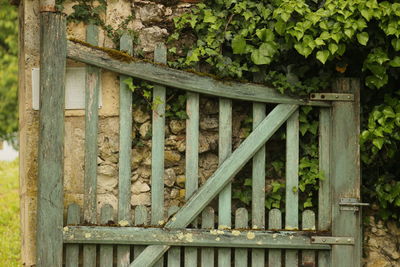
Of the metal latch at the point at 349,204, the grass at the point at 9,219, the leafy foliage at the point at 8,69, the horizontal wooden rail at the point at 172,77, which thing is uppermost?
the leafy foliage at the point at 8,69

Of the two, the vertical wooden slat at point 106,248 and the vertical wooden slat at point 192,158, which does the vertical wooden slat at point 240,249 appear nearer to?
the vertical wooden slat at point 192,158

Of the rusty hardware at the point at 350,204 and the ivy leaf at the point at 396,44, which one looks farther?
the rusty hardware at the point at 350,204

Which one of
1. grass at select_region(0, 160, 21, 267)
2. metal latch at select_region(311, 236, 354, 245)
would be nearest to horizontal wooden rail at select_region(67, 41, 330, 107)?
metal latch at select_region(311, 236, 354, 245)

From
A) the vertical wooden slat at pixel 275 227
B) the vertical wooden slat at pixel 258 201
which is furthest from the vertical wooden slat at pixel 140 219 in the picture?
the vertical wooden slat at pixel 275 227

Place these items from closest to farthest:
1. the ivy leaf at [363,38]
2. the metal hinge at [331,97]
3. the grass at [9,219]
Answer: the ivy leaf at [363,38]
the metal hinge at [331,97]
the grass at [9,219]

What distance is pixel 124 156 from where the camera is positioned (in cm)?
472

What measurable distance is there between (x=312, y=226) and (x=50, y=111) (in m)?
1.92

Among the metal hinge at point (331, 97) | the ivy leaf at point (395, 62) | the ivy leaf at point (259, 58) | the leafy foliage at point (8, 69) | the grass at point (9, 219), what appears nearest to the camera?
the ivy leaf at point (395, 62)

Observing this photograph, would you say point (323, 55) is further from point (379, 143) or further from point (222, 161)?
point (222, 161)

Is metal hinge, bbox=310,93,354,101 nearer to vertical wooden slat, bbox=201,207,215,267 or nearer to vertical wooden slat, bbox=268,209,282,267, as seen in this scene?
vertical wooden slat, bbox=268,209,282,267

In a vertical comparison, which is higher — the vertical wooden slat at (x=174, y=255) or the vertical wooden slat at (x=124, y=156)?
the vertical wooden slat at (x=124, y=156)

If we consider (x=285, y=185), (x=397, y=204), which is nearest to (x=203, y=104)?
(x=285, y=185)

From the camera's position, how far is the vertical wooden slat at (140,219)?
4.71 meters

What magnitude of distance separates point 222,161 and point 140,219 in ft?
2.22
